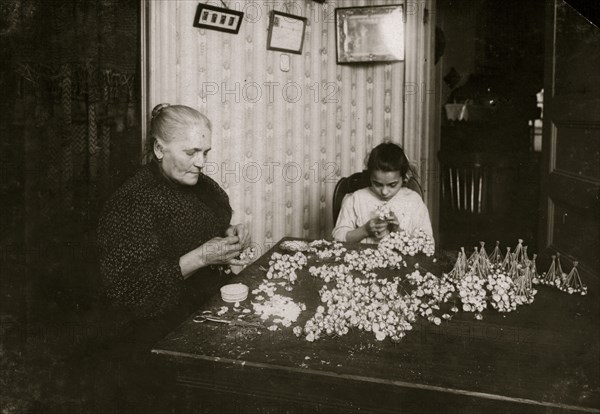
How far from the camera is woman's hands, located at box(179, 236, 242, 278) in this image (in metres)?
2.27

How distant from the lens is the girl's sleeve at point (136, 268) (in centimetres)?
209

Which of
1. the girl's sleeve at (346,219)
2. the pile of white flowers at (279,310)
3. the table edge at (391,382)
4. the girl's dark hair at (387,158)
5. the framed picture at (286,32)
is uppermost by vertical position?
the framed picture at (286,32)

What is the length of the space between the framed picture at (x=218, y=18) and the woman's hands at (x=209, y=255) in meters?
2.20

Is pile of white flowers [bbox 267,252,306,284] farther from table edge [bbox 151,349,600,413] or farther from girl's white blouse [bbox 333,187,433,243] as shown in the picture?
girl's white blouse [bbox 333,187,433,243]

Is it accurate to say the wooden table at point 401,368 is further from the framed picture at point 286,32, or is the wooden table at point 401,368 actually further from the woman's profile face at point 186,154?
the framed picture at point 286,32

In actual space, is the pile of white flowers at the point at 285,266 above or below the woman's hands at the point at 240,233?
below

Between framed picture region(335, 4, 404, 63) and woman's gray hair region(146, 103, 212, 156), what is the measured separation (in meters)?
2.15

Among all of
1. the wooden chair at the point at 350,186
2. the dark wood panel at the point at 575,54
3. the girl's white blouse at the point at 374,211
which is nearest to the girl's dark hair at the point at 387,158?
the girl's white blouse at the point at 374,211

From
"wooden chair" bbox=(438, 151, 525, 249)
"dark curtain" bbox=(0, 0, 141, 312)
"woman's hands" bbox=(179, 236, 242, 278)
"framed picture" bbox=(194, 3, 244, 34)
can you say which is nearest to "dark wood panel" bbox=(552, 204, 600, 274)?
"woman's hands" bbox=(179, 236, 242, 278)

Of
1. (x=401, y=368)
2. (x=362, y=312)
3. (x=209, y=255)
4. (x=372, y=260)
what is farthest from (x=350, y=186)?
(x=401, y=368)

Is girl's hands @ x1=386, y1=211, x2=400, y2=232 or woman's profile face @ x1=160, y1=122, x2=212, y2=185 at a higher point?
woman's profile face @ x1=160, y1=122, x2=212, y2=185

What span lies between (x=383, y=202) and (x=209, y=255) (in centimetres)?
138

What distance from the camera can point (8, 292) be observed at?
128 inches

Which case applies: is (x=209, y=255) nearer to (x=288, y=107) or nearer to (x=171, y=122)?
(x=171, y=122)
